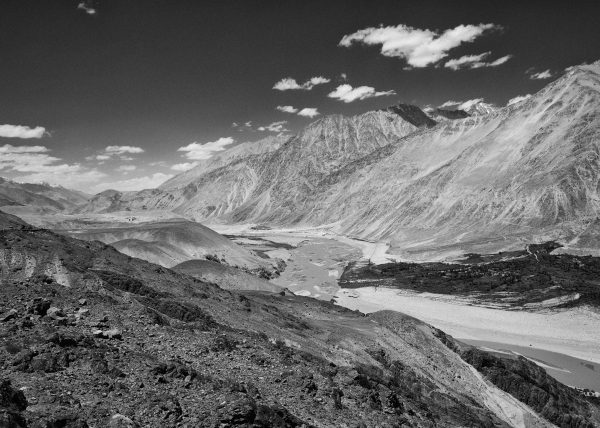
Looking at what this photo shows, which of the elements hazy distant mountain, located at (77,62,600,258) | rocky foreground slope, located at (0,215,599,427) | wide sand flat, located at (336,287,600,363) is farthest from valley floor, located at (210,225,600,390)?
hazy distant mountain, located at (77,62,600,258)

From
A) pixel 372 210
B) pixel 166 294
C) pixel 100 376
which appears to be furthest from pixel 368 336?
pixel 372 210

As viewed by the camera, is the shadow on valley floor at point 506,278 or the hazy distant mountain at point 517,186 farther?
the hazy distant mountain at point 517,186

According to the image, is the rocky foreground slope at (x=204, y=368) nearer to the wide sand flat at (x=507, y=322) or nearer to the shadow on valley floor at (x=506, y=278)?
the wide sand flat at (x=507, y=322)

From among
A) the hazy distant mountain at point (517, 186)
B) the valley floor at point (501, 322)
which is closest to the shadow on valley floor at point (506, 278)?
the valley floor at point (501, 322)

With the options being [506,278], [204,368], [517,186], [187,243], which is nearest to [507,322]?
[506,278]

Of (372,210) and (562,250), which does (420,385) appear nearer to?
(562,250)

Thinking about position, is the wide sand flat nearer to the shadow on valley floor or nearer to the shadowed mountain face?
the shadow on valley floor

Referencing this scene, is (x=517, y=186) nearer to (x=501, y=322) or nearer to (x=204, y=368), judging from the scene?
(x=501, y=322)

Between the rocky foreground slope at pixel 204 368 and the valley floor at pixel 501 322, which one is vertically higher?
the rocky foreground slope at pixel 204 368
